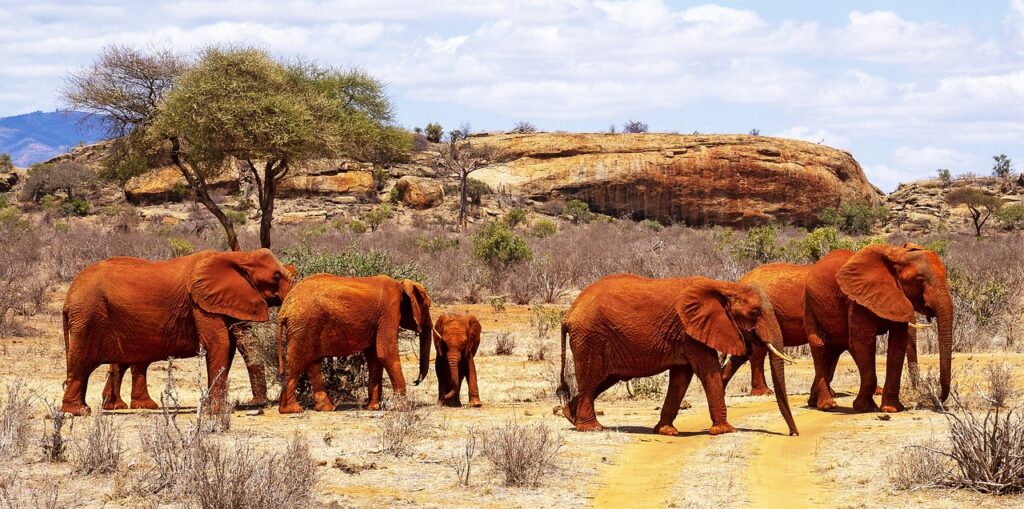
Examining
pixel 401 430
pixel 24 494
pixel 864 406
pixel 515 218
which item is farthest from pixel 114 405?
pixel 515 218

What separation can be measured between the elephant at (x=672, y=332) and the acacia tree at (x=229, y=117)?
19.2 m

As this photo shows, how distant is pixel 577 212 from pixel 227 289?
50.3 m

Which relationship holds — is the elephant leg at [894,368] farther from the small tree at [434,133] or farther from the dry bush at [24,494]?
the small tree at [434,133]

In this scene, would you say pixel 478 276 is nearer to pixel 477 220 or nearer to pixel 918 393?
pixel 918 393

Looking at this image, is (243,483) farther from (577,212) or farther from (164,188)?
(577,212)

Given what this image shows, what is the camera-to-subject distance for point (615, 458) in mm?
10484

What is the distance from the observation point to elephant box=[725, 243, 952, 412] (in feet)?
42.2

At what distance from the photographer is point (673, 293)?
37.6 feet

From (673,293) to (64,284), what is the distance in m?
24.1

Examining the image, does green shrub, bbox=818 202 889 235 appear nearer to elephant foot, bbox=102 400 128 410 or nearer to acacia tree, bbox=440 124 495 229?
acacia tree, bbox=440 124 495 229

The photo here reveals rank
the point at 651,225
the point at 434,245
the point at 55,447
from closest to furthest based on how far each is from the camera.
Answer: the point at 55,447
the point at 434,245
the point at 651,225

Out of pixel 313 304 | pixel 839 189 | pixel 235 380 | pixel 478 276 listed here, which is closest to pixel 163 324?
pixel 313 304

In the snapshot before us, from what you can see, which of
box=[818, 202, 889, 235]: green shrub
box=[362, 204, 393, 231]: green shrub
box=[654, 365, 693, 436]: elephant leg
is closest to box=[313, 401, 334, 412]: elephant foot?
box=[654, 365, 693, 436]: elephant leg

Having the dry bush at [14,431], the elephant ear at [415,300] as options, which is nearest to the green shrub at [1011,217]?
the elephant ear at [415,300]
